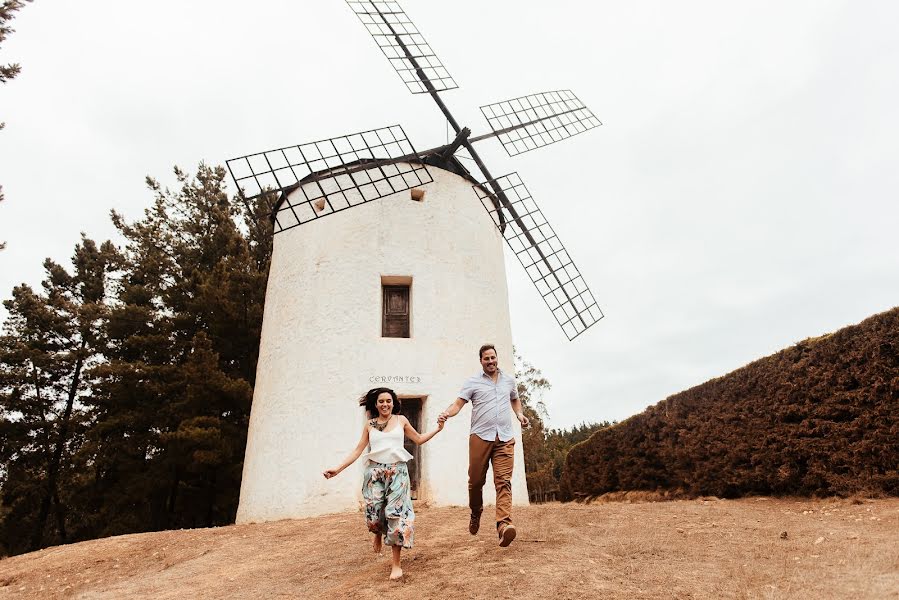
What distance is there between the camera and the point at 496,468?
5.63m

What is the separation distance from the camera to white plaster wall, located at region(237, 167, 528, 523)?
10352 mm

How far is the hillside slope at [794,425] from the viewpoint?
6.93m

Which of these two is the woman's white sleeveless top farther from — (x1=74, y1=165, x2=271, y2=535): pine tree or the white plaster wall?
(x1=74, y1=165, x2=271, y2=535): pine tree

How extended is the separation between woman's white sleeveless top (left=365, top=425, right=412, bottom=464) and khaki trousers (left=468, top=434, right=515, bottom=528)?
0.74 metres

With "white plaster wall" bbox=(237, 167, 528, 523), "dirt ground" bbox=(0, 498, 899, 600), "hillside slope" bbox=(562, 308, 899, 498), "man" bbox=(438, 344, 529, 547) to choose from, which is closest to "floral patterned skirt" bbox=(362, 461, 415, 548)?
"dirt ground" bbox=(0, 498, 899, 600)

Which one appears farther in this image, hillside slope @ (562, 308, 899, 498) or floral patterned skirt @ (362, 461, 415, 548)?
hillside slope @ (562, 308, 899, 498)

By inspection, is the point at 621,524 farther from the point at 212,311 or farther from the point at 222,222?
the point at 222,222

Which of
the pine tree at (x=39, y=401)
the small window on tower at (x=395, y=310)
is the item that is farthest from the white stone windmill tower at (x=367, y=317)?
the pine tree at (x=39, y=401)

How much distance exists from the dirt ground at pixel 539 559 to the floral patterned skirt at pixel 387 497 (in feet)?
1.53

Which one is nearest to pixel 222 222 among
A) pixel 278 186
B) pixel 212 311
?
pixel 212 311

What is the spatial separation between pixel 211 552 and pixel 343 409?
333 centimetres

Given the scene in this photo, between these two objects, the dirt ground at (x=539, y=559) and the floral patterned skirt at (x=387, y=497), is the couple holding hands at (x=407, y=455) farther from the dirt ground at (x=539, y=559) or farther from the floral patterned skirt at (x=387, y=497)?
the dirt ground at (x=539, y=559)

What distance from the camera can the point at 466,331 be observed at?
11.7m

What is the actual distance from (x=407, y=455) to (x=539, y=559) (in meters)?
1.54
